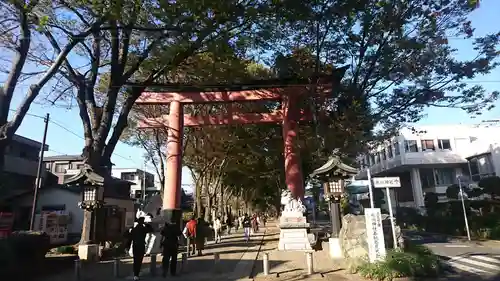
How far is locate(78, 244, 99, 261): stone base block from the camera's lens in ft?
40.9

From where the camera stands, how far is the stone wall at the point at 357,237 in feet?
34.1

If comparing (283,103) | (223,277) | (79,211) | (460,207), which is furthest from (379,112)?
(79,211)

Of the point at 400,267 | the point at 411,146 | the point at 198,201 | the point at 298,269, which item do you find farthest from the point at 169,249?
the point at 411,146

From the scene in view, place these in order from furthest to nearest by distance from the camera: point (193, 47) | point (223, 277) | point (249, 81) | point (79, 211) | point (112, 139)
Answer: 1. point (79, 211)
2. point (249, 81)
3. point (112, 139)
4. point (193, 47)
5. point (223, 277)

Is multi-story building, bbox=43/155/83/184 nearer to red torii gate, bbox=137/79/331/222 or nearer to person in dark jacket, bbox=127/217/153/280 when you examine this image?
red torii gate, bbox=137/79/331/222

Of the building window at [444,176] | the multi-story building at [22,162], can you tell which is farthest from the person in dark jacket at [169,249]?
the building window at [444,176]

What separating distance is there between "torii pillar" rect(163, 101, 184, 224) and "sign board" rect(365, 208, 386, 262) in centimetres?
973

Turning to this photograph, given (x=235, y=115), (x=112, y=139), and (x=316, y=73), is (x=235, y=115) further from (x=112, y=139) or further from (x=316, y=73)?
(x=112, y=139)

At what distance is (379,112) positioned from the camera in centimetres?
1565

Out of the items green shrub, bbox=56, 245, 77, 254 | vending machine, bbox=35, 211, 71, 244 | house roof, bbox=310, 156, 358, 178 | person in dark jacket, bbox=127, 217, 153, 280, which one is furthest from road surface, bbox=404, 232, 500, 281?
vending machine, bbox=35, 211, 71, 244

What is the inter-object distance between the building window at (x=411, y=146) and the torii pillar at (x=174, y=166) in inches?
1063

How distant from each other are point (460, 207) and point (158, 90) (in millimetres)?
20250

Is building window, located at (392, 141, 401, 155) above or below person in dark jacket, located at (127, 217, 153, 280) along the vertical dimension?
above

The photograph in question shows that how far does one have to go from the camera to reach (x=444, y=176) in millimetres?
37250
